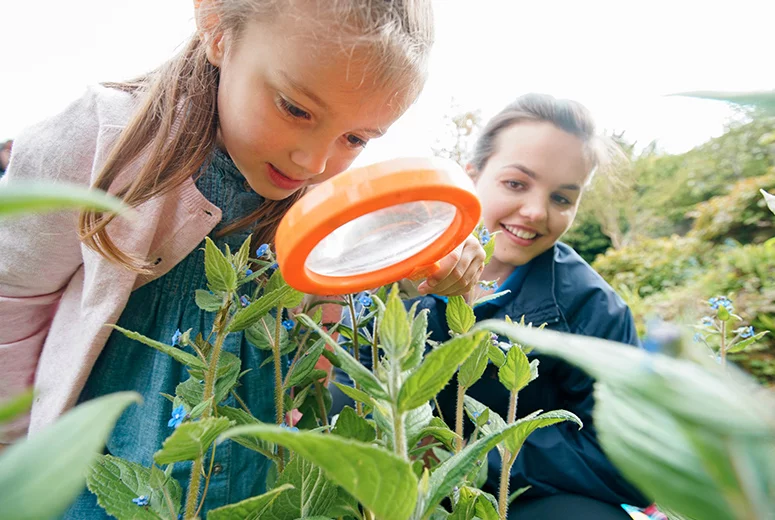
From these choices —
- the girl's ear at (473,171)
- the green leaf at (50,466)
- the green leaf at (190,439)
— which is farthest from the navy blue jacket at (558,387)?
the green leaf at (50,466)

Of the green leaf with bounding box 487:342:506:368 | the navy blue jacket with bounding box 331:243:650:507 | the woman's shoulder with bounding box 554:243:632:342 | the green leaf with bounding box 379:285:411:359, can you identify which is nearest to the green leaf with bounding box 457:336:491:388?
the green leaf with bounding box 487:342:506:368

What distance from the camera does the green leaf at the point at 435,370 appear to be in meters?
0.27

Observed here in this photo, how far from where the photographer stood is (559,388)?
123 centimetres

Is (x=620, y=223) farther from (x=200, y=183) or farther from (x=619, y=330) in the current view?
(x=200, y=183)

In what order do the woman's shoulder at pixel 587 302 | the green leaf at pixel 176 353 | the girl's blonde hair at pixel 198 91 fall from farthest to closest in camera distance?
the woman's shoulder at pixel 587 302
the girl's blonde hair at pixel 198 91
the green leaf at pixel 176 353

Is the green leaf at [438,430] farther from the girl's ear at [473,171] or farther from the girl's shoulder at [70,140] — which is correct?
the girl's ear at [473,171]

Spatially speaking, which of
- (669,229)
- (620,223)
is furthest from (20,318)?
(620,223)

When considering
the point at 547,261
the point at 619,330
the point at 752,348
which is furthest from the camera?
the point at 752,348

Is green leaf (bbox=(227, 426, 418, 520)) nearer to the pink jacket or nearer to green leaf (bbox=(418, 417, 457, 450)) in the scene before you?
green leaf (bbox=(418, 417, 457, 450))

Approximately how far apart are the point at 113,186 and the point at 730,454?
2.81 ft

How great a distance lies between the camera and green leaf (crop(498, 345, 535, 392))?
0.48 metres

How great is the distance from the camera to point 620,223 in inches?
396

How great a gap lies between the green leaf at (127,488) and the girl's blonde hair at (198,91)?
0.38 meters

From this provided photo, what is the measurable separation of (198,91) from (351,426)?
0.65 m
